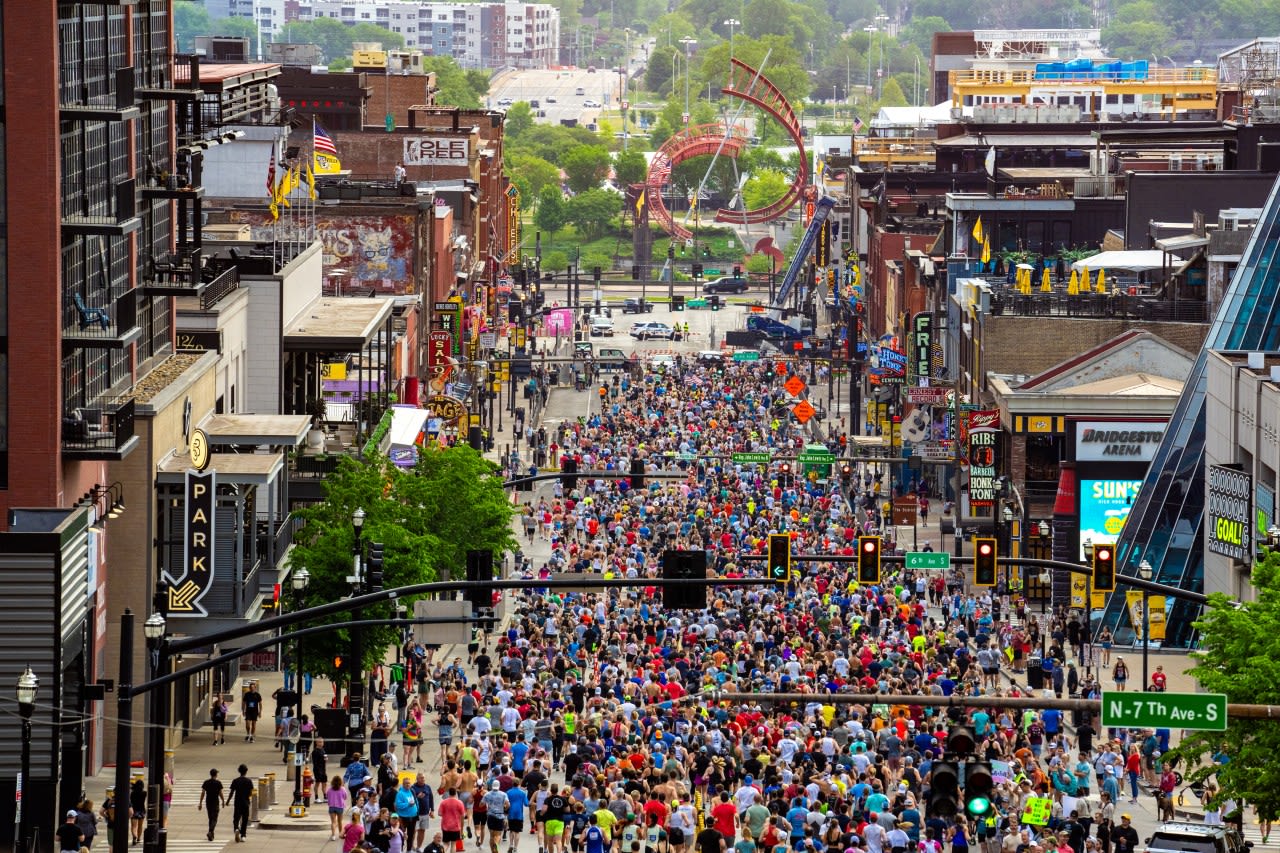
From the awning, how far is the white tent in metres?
31.3

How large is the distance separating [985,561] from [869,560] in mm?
2058

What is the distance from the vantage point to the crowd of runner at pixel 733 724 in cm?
4212

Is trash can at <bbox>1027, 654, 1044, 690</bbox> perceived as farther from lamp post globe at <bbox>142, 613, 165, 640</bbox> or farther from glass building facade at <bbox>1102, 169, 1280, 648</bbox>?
lamp post globe at <bbox>142, 613, 165, 640</bbox>

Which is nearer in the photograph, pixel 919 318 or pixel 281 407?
pixel 281 407

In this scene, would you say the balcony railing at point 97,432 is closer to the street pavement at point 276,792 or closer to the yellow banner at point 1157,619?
the street pavement at point 276,792

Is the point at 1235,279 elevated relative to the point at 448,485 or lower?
elevated

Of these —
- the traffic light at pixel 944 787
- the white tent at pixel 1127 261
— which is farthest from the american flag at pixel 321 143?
the traffic light at pixel 944 787

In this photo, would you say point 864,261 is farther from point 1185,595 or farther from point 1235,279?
point 1185,595

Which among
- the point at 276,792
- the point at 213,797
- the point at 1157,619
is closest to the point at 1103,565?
the point at 213,797

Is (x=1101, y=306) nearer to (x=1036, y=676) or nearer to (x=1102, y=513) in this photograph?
(x=1102, y=513)

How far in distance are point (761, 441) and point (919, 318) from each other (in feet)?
26.3

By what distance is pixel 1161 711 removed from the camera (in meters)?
27.1

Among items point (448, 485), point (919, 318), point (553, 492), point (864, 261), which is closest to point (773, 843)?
point (448, 485)

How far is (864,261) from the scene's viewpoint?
6250 inches
